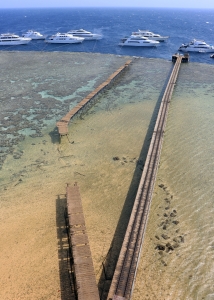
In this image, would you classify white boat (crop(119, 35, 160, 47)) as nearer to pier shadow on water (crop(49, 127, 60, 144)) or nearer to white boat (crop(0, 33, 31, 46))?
white boat (crop(0, 33, 31, 46))

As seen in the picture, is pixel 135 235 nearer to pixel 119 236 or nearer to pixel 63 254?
pixel 119 236

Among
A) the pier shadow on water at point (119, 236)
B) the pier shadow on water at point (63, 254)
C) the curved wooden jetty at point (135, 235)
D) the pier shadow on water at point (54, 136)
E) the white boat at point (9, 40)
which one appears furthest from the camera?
the white boat at point (9, 40)

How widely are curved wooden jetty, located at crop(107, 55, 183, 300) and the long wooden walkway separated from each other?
4.07 feet

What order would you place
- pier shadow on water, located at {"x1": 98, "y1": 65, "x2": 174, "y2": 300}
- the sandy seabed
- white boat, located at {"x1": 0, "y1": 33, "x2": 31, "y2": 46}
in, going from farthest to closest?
1. white boat, located at {"x1": 0, "y1": 33, "x2": 31, "y2": 46}
2. the sandy seabed
3. pier shadow on water, located at {"x1": 98, "y1": 65, "x2": 174, "y2": 300}

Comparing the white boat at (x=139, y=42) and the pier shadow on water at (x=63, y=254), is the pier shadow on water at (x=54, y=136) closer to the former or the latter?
the pier shadow on water at (x=63, y=254)

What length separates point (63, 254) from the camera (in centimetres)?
1546

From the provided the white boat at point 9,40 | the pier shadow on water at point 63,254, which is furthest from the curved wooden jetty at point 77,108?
the white boat at point 9,40

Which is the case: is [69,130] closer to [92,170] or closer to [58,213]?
Result: [92,170]

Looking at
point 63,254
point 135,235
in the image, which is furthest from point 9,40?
point 135,235

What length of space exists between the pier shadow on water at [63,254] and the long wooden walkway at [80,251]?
31.1 inches

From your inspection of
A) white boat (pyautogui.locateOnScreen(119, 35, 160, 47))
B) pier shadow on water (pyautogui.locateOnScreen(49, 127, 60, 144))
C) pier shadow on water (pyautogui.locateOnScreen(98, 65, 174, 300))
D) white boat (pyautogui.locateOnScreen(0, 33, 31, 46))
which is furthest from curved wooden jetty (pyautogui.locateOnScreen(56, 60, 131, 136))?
white boat (pyautogui.locateOnScreen(0, 33, 31, 46))

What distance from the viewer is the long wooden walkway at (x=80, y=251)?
12.8 meters

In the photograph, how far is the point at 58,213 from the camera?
1831cm

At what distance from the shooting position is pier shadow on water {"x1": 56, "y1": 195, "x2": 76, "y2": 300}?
534 inches
